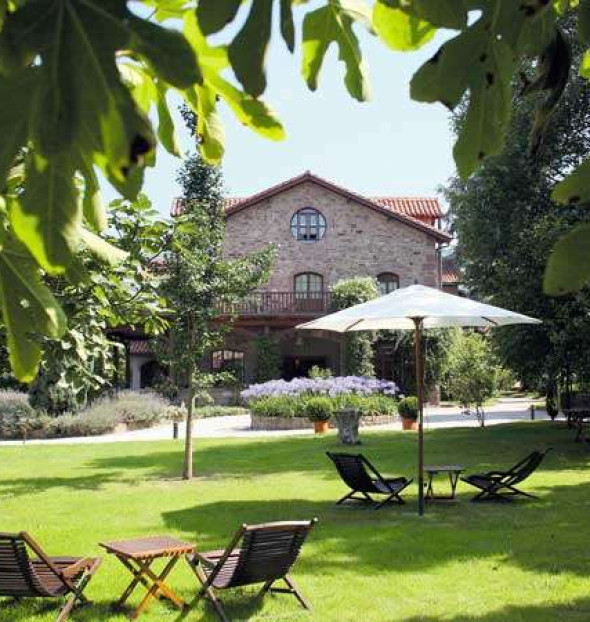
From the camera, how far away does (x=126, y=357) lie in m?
31.3

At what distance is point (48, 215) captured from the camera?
0.83 metres

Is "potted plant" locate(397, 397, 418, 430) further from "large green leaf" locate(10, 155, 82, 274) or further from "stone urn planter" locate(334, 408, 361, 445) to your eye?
"large green leaf" locate(10, 155, 82, 274)

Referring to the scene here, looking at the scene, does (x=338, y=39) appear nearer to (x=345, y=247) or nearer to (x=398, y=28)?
(x=398, y=28)

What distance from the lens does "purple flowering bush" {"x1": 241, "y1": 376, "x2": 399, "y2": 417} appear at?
72.6ft

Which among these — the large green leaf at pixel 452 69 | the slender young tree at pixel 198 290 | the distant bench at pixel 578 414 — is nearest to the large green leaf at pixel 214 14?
the large green leaf at pixel 452 69

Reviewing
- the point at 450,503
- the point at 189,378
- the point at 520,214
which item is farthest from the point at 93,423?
the point at 450,503

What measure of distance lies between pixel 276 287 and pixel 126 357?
6266 mm

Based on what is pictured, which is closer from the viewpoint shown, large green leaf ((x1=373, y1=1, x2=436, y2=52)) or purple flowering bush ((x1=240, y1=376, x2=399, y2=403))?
large green leaf ((x1=373, y1=1, x2=436, y2=52))

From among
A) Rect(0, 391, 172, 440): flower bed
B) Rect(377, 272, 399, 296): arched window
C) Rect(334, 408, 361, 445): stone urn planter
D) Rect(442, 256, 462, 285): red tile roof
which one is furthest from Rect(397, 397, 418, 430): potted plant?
Rect(442, 256, 462, 285): red tile roof

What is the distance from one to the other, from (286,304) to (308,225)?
3299mm

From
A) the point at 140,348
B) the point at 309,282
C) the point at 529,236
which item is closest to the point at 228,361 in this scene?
the point at 309,282

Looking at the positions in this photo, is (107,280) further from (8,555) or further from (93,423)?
(93,423)

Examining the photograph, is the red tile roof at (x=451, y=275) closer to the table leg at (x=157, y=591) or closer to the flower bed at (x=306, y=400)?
the flower bed at (x=306, y=400)

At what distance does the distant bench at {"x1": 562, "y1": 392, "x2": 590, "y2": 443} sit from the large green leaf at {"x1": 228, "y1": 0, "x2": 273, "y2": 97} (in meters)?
16.5
